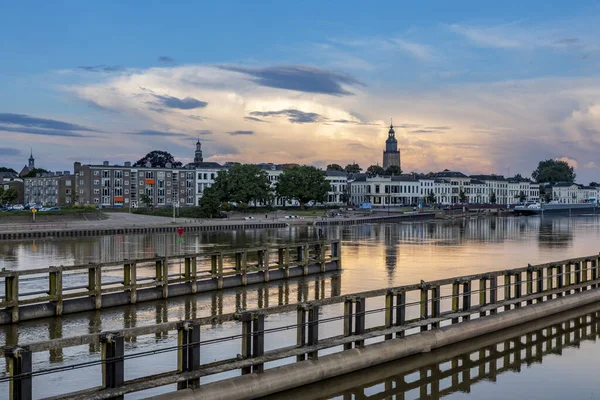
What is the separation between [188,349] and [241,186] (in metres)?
161

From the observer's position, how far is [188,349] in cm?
1514

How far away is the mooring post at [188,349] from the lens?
595 inches

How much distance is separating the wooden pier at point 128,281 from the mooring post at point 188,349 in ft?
44.3

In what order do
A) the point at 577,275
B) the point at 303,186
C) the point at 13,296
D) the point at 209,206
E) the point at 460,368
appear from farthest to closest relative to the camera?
1. the point at 303,186
2. the point at 209,206
3. the point at 577,275
4. the point at 13,296
5. the point at 460,368

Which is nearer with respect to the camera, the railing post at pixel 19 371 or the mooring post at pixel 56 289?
the railing post at pixel 19 371

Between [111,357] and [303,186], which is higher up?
[303,186]

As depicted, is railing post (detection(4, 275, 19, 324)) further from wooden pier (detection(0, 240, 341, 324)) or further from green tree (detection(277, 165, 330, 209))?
green tree (detection(277, 165, 330, 209))

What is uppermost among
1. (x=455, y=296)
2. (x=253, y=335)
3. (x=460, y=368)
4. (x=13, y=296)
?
(x=253, y=335)

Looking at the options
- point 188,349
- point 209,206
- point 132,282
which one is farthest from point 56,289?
point 209,206

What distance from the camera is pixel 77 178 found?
647ft

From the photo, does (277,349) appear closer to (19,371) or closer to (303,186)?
(19,371)

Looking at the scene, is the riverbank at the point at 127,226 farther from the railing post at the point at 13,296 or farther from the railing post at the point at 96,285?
the railing post at the point at 13,296

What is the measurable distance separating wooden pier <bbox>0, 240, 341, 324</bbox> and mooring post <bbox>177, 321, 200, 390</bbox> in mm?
13507

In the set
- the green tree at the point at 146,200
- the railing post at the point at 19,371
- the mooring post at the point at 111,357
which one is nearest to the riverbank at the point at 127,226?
the green tree at the point at 146,200
